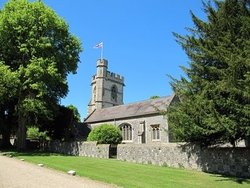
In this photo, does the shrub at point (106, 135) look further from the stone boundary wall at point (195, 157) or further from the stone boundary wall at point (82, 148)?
the stone boundary wall at point (195, 157)

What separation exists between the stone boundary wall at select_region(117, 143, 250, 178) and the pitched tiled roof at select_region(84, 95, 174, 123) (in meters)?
14.4

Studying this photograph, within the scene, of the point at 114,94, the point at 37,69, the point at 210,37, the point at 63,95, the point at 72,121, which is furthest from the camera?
the point at 114,94

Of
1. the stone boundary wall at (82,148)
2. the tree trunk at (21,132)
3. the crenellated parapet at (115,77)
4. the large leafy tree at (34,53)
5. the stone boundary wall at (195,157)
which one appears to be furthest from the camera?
the crenellated parapet at (115,77)

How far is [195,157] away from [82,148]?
15.0 m

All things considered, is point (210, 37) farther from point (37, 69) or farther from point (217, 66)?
point (37, 69)

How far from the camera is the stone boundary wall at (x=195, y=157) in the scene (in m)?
17.7

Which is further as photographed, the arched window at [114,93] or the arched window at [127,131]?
the arched window at [114,93]

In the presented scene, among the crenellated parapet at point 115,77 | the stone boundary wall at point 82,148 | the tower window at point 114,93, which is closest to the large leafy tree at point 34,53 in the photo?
the stone boundary wall at point 82,148

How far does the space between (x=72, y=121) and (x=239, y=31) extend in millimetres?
29402

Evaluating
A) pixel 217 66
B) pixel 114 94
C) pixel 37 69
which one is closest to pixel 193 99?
pixel 217 66

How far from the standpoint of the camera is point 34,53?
3244cm

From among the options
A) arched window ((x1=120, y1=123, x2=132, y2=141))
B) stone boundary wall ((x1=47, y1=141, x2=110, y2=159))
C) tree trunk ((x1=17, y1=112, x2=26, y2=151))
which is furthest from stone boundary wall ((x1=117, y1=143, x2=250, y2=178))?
arched window ((x1=120, y1=123, x2=132, y2=141))

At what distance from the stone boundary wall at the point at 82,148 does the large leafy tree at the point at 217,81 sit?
1209cm

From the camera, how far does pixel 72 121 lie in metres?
42.6
